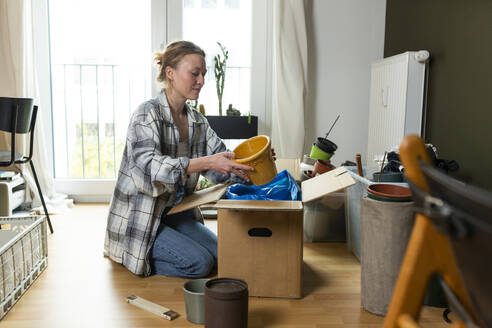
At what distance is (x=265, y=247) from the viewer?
1.87 m

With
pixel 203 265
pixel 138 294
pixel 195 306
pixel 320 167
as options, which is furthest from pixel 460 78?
pixel 138 294

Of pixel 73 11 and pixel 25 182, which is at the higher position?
pixel 73 11

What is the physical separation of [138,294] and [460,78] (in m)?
1.97

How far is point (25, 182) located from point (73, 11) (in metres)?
1.40

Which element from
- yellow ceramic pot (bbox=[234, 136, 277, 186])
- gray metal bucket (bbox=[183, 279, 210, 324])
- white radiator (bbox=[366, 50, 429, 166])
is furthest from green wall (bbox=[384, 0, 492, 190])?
gray metal bucket (bbox=[183, 279, 210, 324])

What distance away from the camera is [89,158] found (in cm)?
416

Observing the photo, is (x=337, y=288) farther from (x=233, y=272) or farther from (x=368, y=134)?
(x=368, y=134)

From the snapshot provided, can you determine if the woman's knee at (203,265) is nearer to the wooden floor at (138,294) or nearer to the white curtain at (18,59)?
the wooden floor at (138,294)

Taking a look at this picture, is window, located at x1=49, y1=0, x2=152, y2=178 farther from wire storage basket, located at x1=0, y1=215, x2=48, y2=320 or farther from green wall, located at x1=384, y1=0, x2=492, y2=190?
green wall, located at x1=384, y1=0, x2=492, y2=190

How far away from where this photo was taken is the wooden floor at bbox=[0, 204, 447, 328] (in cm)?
168

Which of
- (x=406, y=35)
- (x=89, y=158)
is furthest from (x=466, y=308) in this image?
(x=89, y=158)

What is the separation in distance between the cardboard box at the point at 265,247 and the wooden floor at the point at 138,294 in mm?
66

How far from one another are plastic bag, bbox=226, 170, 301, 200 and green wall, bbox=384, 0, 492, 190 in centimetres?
91

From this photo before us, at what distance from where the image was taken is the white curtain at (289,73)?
3.55 m
